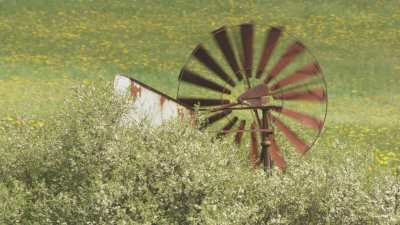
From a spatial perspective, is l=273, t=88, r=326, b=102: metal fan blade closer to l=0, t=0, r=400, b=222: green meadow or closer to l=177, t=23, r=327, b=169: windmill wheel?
l=177, t=23, r=327, b=169: windmill wheel

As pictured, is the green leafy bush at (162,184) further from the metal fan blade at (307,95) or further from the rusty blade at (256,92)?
the metal fan blade at (307,95)

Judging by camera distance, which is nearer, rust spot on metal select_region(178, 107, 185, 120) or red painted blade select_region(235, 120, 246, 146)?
rust spot on metal select_region(178, 107, 185, 120)

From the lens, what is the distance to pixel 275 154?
17719 mm

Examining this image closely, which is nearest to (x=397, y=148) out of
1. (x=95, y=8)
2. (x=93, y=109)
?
(x=93, y=109)

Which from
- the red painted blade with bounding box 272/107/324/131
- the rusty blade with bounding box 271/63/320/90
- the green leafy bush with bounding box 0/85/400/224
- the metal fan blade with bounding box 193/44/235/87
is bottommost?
the green leafy bush with bounding box 0/85/400/224

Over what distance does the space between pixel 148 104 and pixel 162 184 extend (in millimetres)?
2342

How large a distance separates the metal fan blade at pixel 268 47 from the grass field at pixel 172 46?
7.78 m

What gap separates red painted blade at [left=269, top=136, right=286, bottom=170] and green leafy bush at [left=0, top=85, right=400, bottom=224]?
7.94ft

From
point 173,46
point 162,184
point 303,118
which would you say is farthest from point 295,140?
point 173,46

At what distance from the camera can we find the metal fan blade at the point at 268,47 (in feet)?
58.4

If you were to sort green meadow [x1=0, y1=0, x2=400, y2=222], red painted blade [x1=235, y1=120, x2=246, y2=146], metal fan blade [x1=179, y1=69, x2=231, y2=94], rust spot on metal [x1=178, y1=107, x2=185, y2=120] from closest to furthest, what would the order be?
rust spot on metal [x1=178, y1=107, x2=185, y2=120] < metal fan blade [x1=179, y1=69, x2=231, y2=94] < red painted blade [x1=235, y1=120, x2=246, y2=146] < green meadow [x1=0, y1=0, x2=400, y2=222]

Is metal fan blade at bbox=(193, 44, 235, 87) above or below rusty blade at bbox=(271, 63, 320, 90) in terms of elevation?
above

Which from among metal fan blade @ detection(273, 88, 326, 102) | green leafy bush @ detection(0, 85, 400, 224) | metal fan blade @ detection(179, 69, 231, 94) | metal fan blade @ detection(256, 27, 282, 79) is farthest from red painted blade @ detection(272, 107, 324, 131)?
green leafy bush @ detection(0, 85, 400, 224)

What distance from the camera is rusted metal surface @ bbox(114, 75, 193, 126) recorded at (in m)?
15.7
